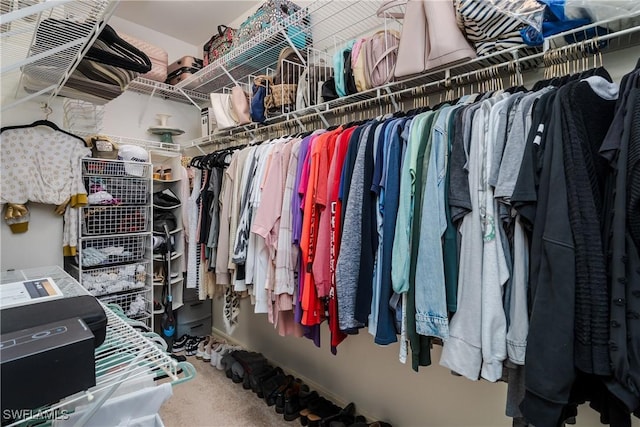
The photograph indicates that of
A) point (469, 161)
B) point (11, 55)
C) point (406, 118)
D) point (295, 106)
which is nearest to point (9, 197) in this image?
point (11, 55)

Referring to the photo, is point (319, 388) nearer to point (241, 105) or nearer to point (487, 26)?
point (241, 105)

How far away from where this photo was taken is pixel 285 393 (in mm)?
1984

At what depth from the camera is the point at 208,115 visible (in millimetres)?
2691

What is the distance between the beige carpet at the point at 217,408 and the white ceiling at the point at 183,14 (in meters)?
2.82

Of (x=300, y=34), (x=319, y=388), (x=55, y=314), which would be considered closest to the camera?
(x=55, y=314)

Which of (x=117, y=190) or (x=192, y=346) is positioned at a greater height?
(x=117, y=190)

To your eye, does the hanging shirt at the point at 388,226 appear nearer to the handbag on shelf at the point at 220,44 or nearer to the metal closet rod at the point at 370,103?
the metal closet rod at the point at 370,103

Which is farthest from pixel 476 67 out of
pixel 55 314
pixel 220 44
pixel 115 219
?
pixel 115 219

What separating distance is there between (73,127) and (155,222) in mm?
850

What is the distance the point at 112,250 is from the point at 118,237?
106mm

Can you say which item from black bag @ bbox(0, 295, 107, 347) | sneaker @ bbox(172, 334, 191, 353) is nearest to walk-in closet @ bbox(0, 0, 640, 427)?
black bag @ bbox(0, 295, 107, 347)

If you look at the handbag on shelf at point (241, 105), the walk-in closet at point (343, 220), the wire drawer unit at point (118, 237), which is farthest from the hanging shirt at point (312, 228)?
the wire drawer unit at point (118, 237)

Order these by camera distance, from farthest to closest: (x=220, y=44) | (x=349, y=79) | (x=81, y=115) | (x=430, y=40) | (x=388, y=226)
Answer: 1. (x=220, y=44)
2. (x=81, y=115)
3. (x=349, y=79)
4. (x=430, y=40)
5. (x=388, y=226)

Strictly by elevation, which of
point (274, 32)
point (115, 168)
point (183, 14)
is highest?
point (183, 14)
